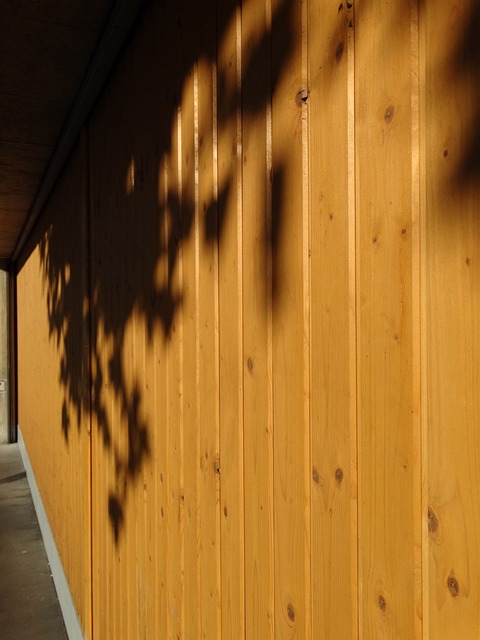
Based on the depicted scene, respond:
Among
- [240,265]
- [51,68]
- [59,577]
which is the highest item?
[51,68]

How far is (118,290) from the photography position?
270 centimetres

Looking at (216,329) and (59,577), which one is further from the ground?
(216,329)

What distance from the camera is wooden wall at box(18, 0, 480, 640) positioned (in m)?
0.79

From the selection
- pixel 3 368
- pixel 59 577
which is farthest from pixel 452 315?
pixel 3 368

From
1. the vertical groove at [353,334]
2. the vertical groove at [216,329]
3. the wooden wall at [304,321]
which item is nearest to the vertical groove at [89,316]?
the wooden wall at [304,321]

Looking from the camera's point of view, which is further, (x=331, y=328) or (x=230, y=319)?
(x=230, y=319)

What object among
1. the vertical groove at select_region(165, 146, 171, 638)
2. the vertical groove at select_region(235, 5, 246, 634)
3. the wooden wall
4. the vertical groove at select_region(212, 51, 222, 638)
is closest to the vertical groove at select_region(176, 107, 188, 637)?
the wooden wall

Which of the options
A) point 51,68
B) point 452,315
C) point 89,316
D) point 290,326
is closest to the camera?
point 452,315

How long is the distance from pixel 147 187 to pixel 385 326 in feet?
5.10

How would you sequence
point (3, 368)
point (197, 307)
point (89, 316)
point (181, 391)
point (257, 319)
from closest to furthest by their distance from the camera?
point (257, 319)
point (197, 307)
point (181, 391)
point (89, 316)
point (3, 368)

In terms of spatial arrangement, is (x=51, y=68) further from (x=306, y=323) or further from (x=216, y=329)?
(x=306, y=323)

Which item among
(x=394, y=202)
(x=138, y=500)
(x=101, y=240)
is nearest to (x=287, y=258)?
(x=394, y=202)

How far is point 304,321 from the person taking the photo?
112 centimetres

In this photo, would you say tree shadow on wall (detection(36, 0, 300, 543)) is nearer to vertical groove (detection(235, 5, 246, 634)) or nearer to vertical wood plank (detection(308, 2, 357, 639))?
vertical groove (detection(235, 5, 246, 634))
